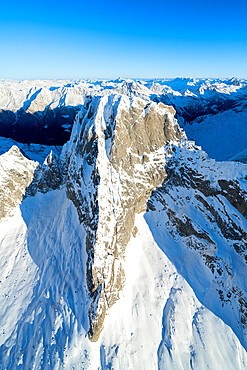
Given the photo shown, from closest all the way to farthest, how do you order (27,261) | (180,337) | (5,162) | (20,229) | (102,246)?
(180,337) < (102,246) < (27,261) < (20,229) < (5,162)

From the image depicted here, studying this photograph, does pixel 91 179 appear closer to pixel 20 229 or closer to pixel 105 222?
pixel 105 222

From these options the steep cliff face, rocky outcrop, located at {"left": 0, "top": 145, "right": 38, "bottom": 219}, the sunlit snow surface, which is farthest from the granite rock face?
rocky outcrop, located at {"left": 0, "top": 145, "right": 38, "bottom": 219}

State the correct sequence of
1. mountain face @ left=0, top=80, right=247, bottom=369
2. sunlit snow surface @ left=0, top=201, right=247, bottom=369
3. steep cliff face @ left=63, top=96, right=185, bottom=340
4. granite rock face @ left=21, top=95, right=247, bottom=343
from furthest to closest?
granite rock face @ left=21, top=95, right=247, bottom=343 → steep cliff face @ left=63, top=96, right=185, bottom=340 → mountain face @ left=0, top=80, right=247, bottom=369 → sunlit snow surface @ left=0, top=201, right=247, bottom=369

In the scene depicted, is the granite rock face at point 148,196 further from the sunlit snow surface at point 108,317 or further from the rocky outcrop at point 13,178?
the rocky outcrop at point 13,178

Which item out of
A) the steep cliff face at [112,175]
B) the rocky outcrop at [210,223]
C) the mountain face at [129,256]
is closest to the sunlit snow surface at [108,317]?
the mountain face at [129,256]

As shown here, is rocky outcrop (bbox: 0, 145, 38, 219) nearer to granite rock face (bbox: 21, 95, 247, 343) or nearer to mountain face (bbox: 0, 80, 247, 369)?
mountain face (bbox: 0, 80, 247, 369)

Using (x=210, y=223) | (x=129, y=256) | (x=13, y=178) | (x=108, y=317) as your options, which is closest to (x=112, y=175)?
(x=129, y=256)

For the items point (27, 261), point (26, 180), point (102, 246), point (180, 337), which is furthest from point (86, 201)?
point (180, 337)

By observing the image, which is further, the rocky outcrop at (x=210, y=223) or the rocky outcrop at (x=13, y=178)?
the rocky outcrop at (x=13, y=178)

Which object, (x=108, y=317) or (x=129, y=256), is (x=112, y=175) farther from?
(x=108, y=317)
